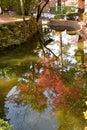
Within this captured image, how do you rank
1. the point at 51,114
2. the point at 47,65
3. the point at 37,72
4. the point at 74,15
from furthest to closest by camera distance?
1. the point at 74,15
2. the point at 47,65
3. the point at 37,72
4. the point at 51,114

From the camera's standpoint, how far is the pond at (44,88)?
37.2ft

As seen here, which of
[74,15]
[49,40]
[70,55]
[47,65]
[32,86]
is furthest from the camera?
[74,15]

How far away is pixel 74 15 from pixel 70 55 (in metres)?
22.4

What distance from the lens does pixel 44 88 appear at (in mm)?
15000

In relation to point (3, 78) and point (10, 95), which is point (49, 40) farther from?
point (10, 95)

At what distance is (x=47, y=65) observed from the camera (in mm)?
19406

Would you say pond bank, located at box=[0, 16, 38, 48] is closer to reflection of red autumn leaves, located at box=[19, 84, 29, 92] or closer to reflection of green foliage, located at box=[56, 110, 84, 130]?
reflection of red autumn leaves, located at box=[19, 84, 29, 92]

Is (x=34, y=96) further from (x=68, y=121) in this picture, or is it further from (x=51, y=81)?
(x=68, y=121)

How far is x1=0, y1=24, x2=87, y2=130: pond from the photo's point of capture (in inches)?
446

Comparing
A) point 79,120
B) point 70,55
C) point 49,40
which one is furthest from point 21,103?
point 49,40

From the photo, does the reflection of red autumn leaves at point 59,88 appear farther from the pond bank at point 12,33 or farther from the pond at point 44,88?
the pond bank at point 12,33

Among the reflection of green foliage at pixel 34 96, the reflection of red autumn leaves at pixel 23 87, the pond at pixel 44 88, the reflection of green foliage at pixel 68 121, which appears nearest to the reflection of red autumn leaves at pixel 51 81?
the pond at pixel 44 88

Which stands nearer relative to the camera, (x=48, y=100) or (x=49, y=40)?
(x=48, y=100)

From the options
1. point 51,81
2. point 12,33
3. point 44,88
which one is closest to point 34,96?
point 44,88
